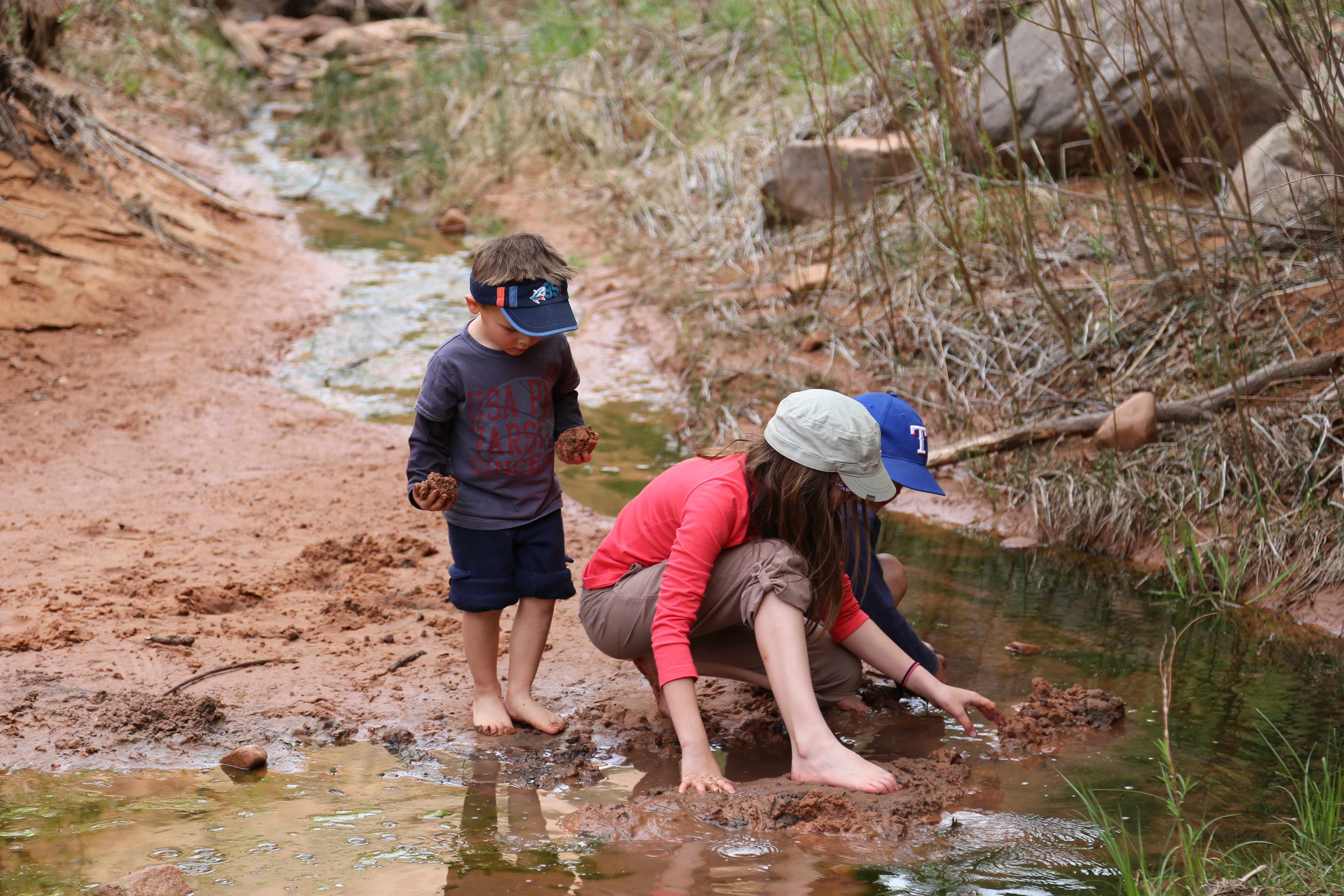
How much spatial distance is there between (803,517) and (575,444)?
0.65m

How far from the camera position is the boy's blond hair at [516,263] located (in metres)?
2.63

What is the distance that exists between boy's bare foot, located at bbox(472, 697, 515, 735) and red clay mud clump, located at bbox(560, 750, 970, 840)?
0.46 metres

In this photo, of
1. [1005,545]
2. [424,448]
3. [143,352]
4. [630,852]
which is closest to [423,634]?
[424,448]

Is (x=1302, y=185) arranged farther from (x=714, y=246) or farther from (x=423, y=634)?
(x=423, y=634)

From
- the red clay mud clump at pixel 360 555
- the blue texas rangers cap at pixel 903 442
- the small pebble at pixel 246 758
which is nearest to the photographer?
the small pebble at pixel 246 758

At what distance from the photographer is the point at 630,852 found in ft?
7.38

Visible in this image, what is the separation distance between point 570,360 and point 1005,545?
2213 mm

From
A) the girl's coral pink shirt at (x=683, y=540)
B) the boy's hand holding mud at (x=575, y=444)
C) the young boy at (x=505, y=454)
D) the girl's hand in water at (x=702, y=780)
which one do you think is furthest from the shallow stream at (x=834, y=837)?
the boy's hand holding mud at (x=575, y=444)

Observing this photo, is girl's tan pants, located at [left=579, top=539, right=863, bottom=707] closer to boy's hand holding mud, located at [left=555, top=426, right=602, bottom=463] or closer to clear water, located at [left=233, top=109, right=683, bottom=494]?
boy's hand holding mud, located at [left=555, top=426, right=602, bottom=463]

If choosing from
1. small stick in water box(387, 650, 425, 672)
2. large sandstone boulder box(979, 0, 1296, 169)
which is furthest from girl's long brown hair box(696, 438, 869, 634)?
large sandstone boulder box(979, 0, 1296, 169)

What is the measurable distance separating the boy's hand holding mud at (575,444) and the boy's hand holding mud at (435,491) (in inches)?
12.6

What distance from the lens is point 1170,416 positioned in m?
4.42

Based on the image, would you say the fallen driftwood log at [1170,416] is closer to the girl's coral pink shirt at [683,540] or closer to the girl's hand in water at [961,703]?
the girl's hand in water at [961,703]

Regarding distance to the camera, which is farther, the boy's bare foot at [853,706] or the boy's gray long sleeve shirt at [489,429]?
the boy's bare foot at [853,706]
